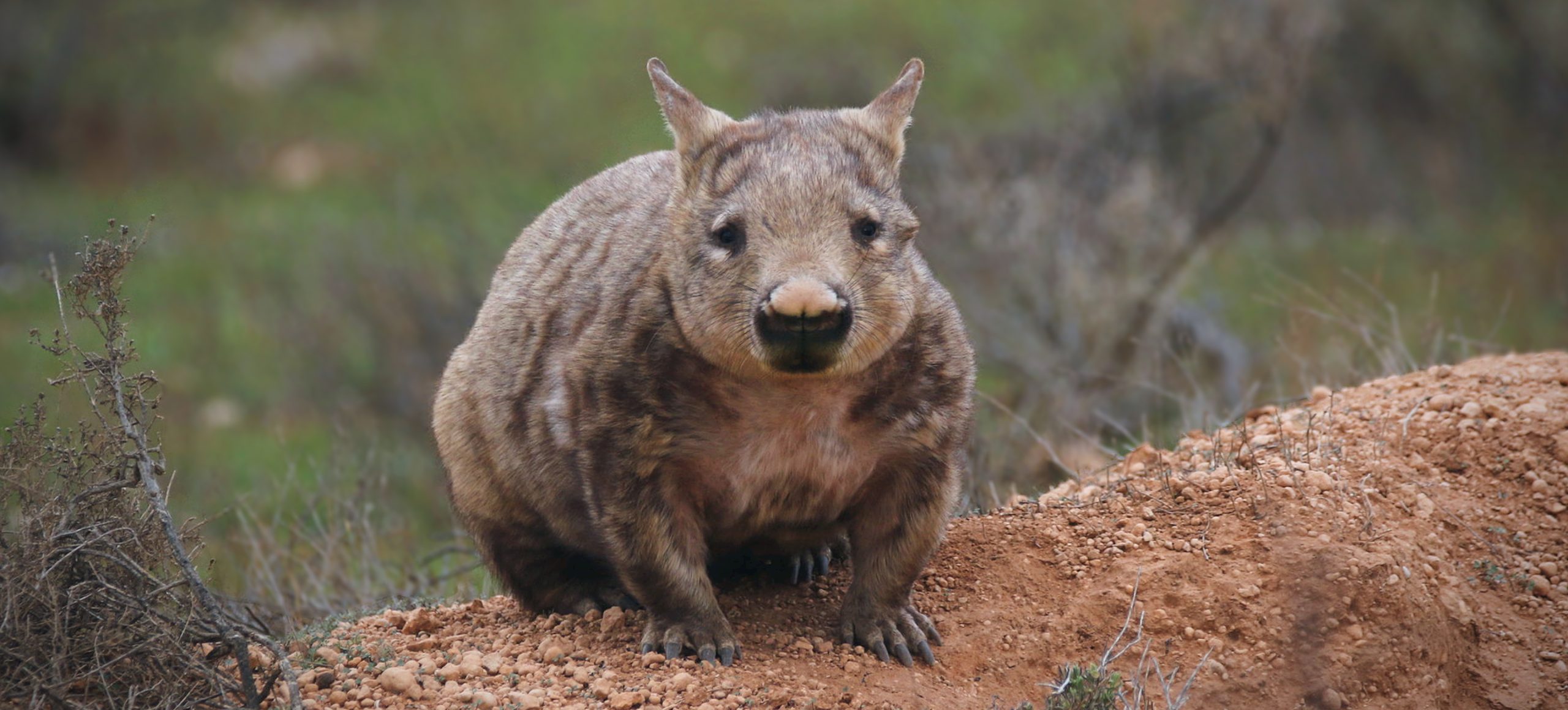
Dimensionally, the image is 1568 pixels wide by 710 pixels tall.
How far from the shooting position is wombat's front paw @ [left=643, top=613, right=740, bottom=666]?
5891 millimetres

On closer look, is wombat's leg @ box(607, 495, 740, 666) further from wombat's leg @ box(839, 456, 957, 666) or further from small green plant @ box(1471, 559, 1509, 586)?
small green plant @ box(1471, 559, 1509, 586)

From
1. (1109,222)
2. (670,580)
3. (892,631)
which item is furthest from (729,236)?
(1109,222)

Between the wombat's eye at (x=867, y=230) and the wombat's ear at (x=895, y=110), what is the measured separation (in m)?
0.60

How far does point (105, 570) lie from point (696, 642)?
2.18 metres

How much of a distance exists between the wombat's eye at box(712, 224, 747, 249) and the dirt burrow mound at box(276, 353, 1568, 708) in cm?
164

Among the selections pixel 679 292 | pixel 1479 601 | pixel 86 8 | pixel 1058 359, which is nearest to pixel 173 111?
pixel 86 8

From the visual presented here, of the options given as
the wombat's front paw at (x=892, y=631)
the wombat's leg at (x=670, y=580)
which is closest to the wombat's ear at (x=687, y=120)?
the wombat's leg at (x=670, y=580)

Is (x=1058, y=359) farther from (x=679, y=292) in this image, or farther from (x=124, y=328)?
(x=124, y=328)

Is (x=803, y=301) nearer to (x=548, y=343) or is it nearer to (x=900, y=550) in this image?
(x=900, y=550)

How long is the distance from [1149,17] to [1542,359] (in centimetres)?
1304

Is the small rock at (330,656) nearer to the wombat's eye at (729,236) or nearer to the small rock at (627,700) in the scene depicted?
the small rock at (627,700)

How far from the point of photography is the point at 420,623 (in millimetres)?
6332

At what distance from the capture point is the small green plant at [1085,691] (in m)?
5.27

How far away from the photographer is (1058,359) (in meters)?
13.1
